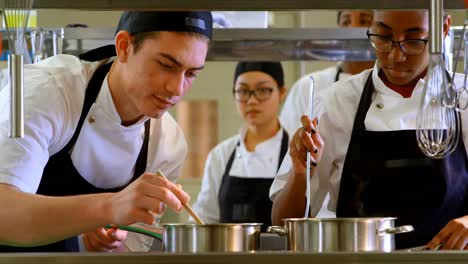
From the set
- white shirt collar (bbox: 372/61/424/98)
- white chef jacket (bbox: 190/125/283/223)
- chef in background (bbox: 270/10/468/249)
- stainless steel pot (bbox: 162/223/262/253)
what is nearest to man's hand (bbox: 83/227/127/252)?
chef in background (bbox: 270/10/468/249)

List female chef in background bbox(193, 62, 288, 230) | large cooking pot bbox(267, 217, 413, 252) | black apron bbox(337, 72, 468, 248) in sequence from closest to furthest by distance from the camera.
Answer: large cooking pot bbox(267, 217, 413, 252)
black apron bbox(337, 72, 468, 248)
female chef in background bbox(193, 62, 288, 230)

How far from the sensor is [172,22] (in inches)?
79.7

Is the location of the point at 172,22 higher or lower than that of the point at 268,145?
higher

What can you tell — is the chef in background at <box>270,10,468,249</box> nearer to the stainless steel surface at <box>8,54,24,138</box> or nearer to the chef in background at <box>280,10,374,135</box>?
the stainless steel surface at <box>8,54,24,138</box>

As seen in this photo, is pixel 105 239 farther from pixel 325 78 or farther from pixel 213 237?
pixel 325 78

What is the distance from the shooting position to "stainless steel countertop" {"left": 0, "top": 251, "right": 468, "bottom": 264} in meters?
1.21

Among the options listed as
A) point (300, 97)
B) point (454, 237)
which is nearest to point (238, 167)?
point (300, 97)

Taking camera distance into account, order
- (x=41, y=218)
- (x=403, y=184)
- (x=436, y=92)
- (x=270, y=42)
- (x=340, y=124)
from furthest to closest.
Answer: (x=270, y=42) < (x=340, y=124) < (x=403, y=184) < (x=41, y=218) < (x=436, y=92)

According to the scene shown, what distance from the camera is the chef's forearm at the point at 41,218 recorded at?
5.51 ft

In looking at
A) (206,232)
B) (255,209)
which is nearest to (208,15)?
(206,232)

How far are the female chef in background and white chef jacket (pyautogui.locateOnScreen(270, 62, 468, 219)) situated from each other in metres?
1.83

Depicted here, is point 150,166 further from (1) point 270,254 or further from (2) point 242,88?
(2) point 242,88

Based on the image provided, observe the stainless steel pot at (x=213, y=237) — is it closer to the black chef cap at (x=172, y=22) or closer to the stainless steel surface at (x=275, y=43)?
the black chef cap at (x=172, y=22)

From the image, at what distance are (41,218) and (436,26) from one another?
86 cm
